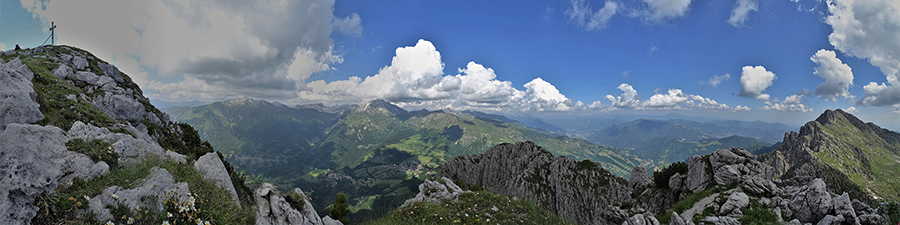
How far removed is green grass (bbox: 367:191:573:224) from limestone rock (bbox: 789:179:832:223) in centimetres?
1733

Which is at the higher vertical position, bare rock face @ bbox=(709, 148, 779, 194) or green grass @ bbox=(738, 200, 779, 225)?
bare rock face @ bbox=(709, 148, 779, 194)

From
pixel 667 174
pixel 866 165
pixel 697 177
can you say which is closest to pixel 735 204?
pixel 697 177

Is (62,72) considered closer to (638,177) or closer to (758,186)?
(758,186)

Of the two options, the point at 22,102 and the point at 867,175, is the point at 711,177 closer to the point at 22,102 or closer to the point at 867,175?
the point at 22,102

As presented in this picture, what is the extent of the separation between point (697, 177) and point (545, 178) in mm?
75056

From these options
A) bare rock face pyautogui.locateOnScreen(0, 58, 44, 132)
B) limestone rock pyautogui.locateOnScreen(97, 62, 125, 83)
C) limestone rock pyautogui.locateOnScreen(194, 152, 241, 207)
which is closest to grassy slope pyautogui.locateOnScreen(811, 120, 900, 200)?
limestone rock pyautogui.locateOnScreen(194, 152, 241, 207)

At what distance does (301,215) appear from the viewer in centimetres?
1017

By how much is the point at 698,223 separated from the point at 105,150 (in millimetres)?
30666

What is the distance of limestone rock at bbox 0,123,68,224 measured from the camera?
5.45m

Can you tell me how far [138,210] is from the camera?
20.8ft

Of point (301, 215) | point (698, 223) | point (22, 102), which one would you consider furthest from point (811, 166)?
point (22, 102)

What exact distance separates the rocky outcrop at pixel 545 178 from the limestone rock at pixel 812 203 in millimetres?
54485

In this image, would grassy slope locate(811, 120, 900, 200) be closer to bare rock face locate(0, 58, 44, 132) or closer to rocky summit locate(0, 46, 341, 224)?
rocky summit locate(0, 46, 341, 224)

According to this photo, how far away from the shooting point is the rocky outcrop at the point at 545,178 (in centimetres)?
8656
